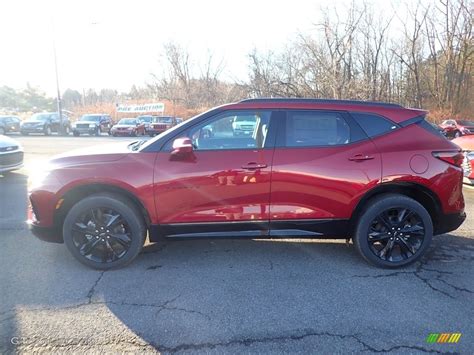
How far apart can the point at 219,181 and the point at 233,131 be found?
1.99 feet

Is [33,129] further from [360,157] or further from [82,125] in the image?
[360,157]

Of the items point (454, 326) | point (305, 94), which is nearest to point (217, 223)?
point (454, 326)

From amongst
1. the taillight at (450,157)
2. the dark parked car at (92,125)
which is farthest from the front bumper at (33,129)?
the taillight at (450,157)

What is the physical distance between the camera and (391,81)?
3875 cm

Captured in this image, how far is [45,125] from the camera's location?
26.9m

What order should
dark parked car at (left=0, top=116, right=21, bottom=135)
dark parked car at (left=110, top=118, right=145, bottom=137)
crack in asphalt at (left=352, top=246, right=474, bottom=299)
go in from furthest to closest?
dark parked car at (left=110, top=118, right=145, bottom=137) < dark parked car at (left=0, top=116, right=21, bottom=135) < crack in asphalt at (left=352, top=246, right=474, bottom=299)

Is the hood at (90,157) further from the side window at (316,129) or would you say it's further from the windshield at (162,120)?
the windshield at (162,120)

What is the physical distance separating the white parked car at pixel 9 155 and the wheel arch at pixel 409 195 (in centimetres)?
848

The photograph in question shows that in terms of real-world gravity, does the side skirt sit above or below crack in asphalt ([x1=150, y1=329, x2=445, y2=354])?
above

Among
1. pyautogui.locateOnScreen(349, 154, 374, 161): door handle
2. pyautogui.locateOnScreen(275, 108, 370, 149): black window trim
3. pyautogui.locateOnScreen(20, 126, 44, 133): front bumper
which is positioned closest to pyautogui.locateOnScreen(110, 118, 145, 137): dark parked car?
pyautogui.locateOnScreen(20, 126, 44, 133): front bumper

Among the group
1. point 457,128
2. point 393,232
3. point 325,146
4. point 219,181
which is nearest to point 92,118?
point 219,181

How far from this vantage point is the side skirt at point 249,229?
3549 mm

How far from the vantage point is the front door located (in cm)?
344

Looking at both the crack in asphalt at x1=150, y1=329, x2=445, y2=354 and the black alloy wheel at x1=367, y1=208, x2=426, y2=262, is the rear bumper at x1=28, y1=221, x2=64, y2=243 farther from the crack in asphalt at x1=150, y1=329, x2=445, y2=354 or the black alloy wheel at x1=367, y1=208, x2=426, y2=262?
the black alloy wheel at x1=367, y1=208, x2=426, y2=262
